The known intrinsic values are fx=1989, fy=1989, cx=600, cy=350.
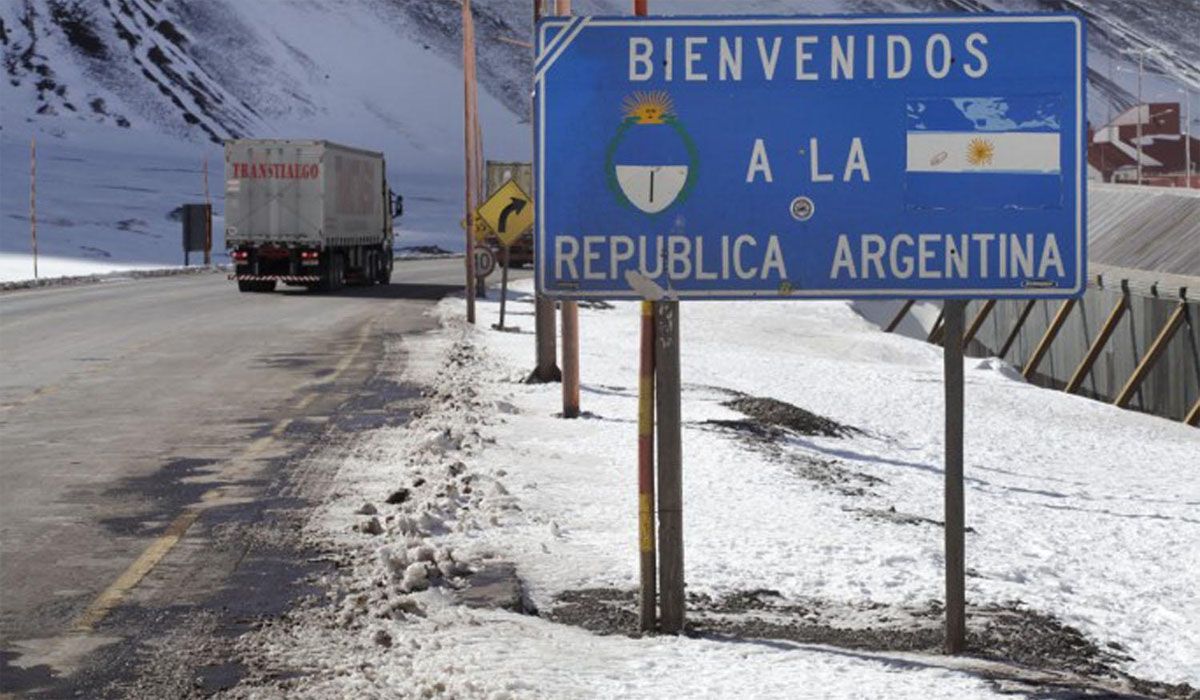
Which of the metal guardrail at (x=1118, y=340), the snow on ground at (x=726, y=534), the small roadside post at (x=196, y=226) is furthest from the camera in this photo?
the small roadside post at (x=196, y=226)

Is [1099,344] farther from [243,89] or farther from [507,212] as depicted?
[243,89]

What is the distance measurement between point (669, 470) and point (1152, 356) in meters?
27.5

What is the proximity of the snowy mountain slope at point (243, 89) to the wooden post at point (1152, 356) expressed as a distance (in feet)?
239

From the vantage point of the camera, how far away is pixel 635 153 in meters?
8.61

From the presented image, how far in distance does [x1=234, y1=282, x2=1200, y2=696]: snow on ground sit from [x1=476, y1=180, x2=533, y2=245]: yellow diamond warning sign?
13.1 feet

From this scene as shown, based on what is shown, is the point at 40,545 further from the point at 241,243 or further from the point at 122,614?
the point at 241,243

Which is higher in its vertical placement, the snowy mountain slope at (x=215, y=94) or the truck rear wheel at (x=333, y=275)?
the snowy mountain slope at (x=215, y=94)

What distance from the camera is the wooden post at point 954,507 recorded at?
859 cm

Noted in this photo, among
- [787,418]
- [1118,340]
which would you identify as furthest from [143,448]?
[1118,340]

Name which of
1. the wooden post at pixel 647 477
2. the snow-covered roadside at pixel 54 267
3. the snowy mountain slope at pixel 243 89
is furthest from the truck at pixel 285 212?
the snowy mountain slope at pixel 243 89

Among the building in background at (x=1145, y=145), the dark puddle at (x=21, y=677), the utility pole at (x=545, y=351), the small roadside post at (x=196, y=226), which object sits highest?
the building in background at (x=1145, y=145)

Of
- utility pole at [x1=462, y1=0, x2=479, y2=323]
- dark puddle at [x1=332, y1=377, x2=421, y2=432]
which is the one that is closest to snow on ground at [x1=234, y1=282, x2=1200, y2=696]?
dark puddle at [x1=332, y1=377, x2=421, y2=432]

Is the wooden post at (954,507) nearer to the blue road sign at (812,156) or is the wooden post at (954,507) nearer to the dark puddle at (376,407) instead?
the blue road sign at (812,156)

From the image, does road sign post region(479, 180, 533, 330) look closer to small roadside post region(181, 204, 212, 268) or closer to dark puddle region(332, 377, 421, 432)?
dark puddle region(332, 377, 421, 432)
